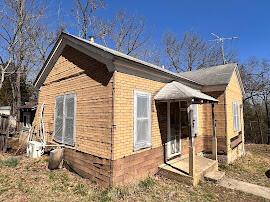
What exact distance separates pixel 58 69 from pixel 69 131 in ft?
9.75

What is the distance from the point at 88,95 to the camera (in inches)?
308

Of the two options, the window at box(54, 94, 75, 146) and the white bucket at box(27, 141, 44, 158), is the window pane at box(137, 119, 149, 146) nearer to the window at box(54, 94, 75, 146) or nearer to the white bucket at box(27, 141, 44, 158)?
the window at box(54, 94, 75, 146)

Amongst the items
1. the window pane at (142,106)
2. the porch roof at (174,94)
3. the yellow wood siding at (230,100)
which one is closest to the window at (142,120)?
the window pane at (142,106)

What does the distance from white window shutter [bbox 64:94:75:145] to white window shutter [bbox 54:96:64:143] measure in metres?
0.39

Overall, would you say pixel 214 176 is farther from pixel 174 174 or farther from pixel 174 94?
pixel 174 94

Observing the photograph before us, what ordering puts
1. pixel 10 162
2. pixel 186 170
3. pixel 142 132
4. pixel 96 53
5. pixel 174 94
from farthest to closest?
pixel 10 162 < pixel 186 170 < pixel 174 94 < pixel 142 132 < pixel 96 53

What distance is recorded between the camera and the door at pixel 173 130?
30.3 feet

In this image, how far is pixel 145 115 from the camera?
7926 millimetres

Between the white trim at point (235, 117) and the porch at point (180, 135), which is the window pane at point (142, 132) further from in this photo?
the white trim at point (235, 117)

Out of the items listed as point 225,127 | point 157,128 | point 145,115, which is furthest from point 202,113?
point 145,115

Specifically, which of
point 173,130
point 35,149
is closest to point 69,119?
point 35,149

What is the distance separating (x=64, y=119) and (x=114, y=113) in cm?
321

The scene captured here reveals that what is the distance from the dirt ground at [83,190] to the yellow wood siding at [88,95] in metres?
1.03

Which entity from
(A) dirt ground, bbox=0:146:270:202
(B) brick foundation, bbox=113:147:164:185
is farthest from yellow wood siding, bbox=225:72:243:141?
(B) brick foundation, bbox=113:147:164:185
